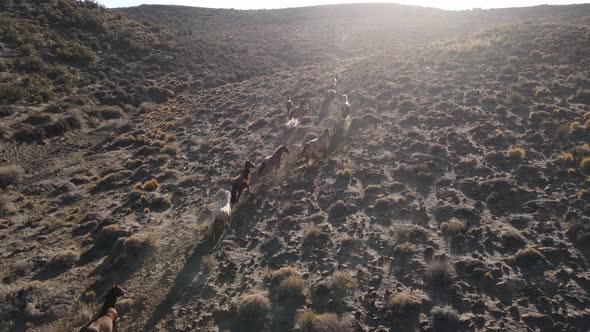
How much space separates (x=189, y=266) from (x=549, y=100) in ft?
73.6

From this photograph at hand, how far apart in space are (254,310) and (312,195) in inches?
283

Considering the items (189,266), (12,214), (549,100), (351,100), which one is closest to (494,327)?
(189,266)

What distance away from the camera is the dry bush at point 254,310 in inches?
406

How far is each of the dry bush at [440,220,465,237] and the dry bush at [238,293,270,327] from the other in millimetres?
6722

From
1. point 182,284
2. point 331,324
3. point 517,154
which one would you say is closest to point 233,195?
point 182,284

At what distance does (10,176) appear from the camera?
20281 millimetres

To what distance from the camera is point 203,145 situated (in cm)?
2445

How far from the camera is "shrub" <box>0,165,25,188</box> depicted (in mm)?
19969

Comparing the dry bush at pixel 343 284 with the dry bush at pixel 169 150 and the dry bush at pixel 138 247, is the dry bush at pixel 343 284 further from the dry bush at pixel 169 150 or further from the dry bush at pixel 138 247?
the dry bush at pixel 169 150

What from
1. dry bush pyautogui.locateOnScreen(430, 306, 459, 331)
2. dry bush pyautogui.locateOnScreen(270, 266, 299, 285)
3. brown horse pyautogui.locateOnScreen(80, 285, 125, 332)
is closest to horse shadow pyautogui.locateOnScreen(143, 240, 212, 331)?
brown horse pyautogui.locateOnScreen(80, 285, 125, 332)

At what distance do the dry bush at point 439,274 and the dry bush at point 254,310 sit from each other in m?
4.88

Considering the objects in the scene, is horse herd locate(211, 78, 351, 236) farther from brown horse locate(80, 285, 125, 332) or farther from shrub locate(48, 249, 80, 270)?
shrub locate(48, 249, 80, 270)

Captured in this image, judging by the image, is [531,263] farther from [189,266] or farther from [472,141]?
[189,266]

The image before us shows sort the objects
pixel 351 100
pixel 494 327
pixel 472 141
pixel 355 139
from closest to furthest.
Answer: pixel 494 327
pixel 472 141
pixel 355 139
pixel 351 100
